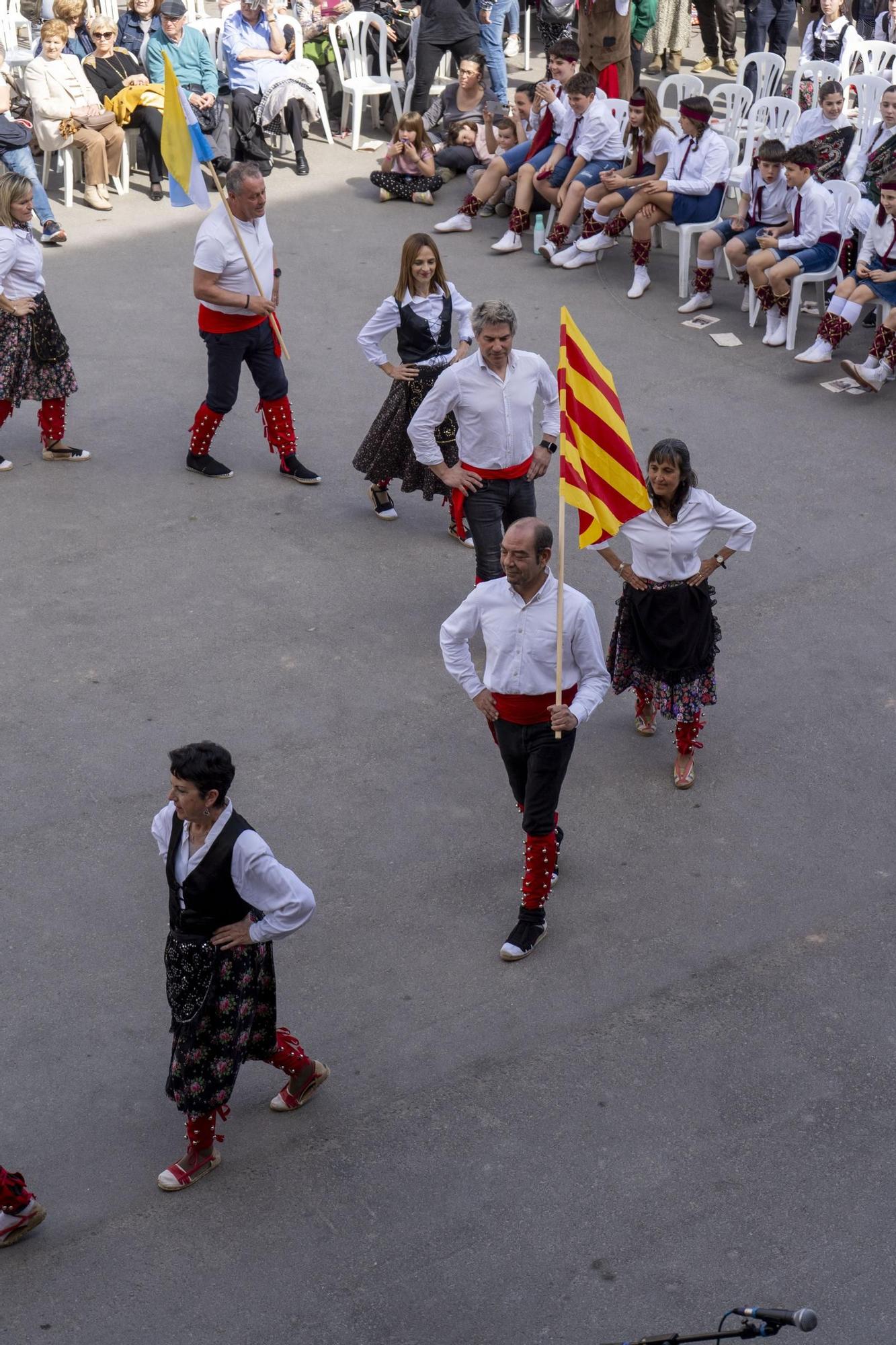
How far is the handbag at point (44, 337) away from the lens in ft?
29.1

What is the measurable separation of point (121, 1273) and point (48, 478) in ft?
19.3

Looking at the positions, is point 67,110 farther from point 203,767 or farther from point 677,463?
point 203,767

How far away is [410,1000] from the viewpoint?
18.2ft

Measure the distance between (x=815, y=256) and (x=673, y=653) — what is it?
5.57 metres

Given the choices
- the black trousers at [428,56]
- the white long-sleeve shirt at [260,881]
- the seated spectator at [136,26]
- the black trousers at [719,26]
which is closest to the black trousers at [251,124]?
the seated spectator at [136,26]

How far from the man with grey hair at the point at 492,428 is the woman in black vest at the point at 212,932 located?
3052 millimetres

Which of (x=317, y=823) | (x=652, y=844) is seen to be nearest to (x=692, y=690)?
(x=652, y=844)

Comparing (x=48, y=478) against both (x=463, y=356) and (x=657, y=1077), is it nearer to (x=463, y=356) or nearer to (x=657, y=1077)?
(x=463, y=356)

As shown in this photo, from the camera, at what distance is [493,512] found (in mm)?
7355

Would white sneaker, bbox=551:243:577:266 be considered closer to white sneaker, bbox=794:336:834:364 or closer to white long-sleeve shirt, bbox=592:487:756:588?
white sneaker, bbox=794:336:834:364

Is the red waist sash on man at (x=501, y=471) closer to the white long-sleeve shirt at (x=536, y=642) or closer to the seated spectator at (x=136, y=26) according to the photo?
the white long-sleeve shirt at (x=536, y=642)

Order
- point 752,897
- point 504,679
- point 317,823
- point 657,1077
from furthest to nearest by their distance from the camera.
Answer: point 317,823 < point 752,897 < point 504,679 < point 657,1077

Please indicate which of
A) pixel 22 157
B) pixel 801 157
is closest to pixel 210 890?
pixel 801 157

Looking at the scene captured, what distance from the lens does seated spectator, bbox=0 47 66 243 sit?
41.0 feet
